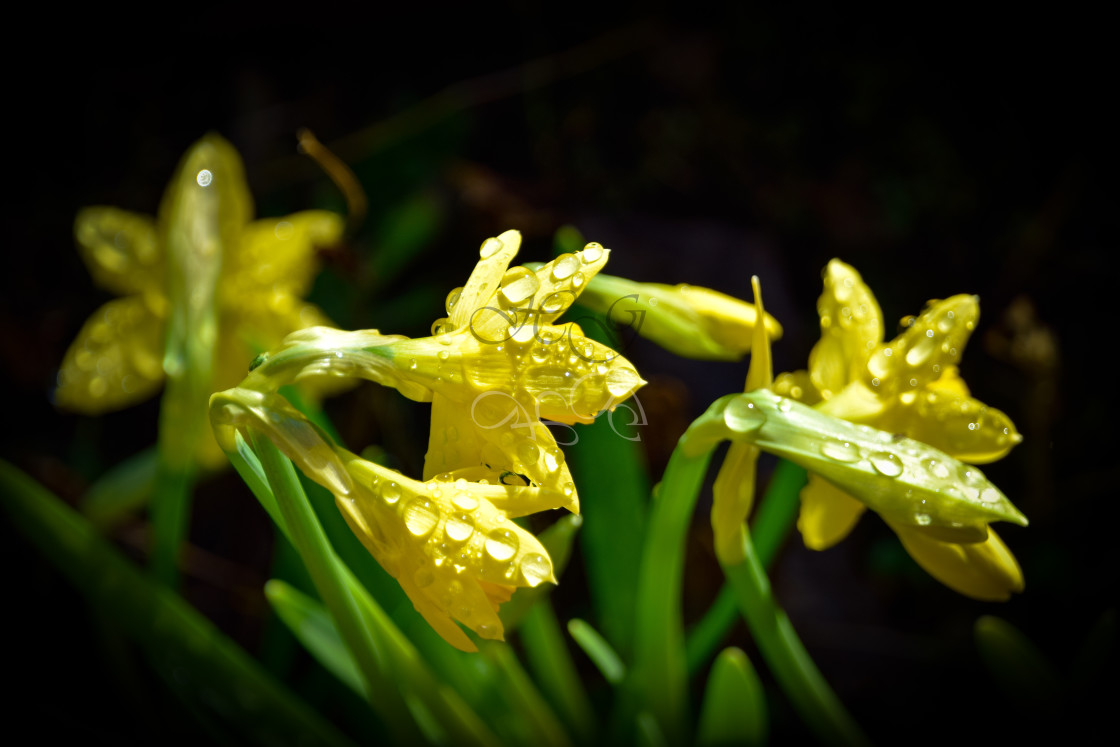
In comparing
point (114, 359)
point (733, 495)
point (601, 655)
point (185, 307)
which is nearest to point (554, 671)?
point (601, 655)

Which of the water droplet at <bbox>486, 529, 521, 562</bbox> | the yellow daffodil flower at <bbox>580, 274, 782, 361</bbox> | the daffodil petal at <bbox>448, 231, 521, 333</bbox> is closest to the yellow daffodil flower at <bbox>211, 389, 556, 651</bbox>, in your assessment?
the water droplet at <bbox>486, 529, 521, 562</bbox>

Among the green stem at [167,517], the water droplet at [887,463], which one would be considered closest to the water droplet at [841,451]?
the water droplet at [887,463]

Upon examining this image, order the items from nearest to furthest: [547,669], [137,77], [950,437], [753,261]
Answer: [950,437]
[547,669]
[753,261]
[137,77]

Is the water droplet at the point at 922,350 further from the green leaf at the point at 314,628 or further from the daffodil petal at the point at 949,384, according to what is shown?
the green leaf at the point at 314,628

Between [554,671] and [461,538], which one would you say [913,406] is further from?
[554,671]

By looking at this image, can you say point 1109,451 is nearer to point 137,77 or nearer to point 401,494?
point 401,494

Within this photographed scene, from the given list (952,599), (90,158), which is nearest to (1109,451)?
(952,599)
